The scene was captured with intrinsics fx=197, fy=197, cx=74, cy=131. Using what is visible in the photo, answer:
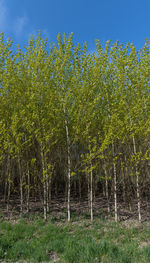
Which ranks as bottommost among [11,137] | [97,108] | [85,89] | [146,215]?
[146,215]

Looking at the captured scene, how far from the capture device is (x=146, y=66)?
6.92 meters

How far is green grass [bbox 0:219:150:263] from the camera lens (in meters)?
3.93

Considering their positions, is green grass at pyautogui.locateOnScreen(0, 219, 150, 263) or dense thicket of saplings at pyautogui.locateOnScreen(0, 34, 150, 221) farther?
dense thicket of saplings at pyautogui.locateOnScreen(0, 34, 150, 221)

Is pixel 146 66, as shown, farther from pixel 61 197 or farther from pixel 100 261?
pixel 61 197

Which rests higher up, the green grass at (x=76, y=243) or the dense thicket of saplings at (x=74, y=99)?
the dense thicket of saplings at (x=74, y=99)

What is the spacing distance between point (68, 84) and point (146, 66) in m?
2.82

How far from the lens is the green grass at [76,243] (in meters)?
3.93

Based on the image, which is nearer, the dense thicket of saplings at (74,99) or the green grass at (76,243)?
the green grass at (76,243)

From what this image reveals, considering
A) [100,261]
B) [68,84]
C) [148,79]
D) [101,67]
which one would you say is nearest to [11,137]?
[68,84]

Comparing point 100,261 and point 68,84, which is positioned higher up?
point 68,84

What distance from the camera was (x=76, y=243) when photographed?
456 centimetres

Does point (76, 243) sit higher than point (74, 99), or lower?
lower

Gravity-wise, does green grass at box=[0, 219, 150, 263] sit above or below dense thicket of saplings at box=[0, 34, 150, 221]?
below

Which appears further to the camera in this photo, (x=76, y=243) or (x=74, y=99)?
(x=74, y=99)
